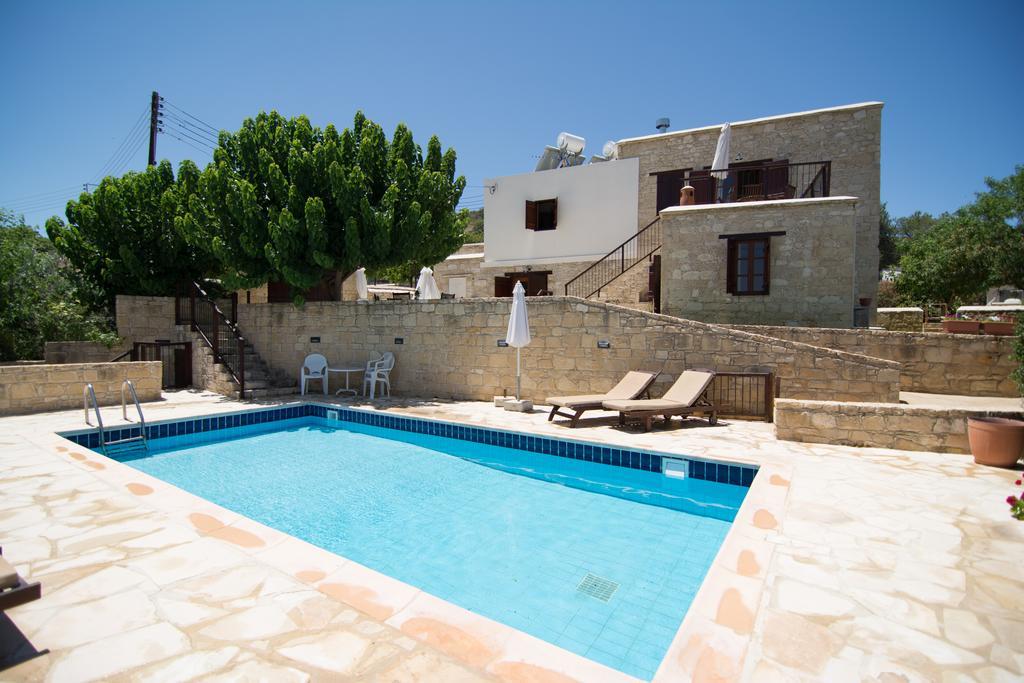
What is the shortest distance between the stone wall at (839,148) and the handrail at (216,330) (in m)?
14.6

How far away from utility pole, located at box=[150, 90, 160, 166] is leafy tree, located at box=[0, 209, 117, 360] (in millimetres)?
5370

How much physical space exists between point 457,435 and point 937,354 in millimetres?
9894

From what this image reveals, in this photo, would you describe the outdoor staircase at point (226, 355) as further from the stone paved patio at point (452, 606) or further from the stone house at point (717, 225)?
the stone house at point (717, 225)

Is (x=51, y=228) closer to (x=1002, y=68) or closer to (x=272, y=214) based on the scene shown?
(x=272, y=214)

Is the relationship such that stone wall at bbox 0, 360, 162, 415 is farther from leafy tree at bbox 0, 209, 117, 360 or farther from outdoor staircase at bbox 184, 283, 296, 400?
leafy tree at bbox 0, 209, 117, 360

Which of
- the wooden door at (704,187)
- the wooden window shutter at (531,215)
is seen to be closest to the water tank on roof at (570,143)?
the wooden window shutter at (531,215)

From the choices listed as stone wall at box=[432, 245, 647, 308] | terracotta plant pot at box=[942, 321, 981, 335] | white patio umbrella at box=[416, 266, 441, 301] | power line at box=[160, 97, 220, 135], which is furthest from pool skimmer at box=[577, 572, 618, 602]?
power line at box=[160, 97, 220, 135]

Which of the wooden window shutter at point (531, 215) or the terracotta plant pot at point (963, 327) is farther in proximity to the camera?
the wooden window shutter at point (531, 215)

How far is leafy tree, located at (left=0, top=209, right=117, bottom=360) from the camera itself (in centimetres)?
1428

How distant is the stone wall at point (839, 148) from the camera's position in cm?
1352

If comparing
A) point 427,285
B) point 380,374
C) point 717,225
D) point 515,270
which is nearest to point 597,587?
point 380,374

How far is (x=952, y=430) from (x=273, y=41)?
15408 millimetres

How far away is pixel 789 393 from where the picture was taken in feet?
28.3

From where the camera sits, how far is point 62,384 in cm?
959
